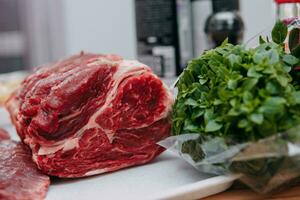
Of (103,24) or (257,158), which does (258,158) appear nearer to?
(257,158)

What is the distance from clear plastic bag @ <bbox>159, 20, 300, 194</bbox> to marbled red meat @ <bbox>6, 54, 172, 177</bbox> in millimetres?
153

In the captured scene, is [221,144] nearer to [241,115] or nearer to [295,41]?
[241,115]

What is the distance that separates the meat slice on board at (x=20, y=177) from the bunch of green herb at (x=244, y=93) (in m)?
0.24

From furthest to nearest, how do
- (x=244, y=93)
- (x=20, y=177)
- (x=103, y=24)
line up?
(x=103, y=24), (x=20, y=177), (x=244, y=93)

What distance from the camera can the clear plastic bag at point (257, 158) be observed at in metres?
0.59

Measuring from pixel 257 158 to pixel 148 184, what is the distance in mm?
191

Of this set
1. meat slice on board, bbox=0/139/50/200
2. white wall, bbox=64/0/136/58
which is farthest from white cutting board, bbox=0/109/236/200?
white wall, bbox=64/0/136/58

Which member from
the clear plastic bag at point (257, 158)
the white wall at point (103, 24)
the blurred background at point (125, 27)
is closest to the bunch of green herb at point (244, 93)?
the clear plastic bag at point (257, 158)

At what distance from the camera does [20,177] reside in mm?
703

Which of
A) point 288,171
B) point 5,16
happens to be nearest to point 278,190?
point 288,171

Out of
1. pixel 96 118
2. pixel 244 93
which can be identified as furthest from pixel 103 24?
pixel 244 93

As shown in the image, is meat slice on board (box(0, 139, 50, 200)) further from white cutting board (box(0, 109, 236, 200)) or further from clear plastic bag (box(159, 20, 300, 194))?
clear plastic bag (box(159, 20, 300, 194))

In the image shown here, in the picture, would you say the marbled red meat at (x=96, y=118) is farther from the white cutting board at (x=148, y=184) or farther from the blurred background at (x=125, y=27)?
the blurred background at (x=125, y=27)

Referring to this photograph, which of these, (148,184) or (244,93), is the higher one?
(244,93)
